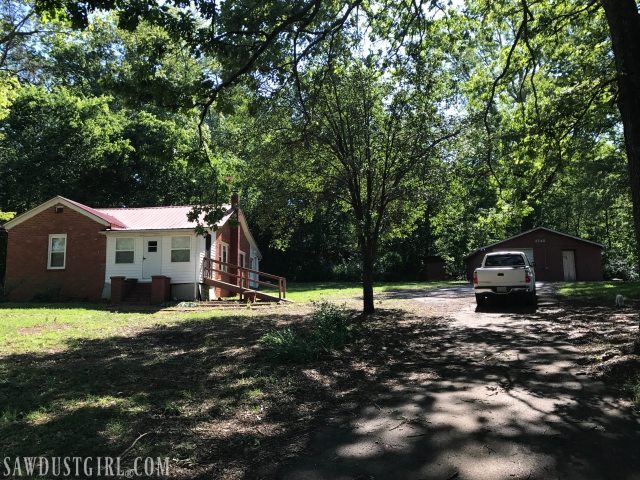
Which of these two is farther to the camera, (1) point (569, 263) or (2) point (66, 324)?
(1) point (569, 263)

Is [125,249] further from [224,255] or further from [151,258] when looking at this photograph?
[224,255]

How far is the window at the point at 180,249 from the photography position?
20781mm

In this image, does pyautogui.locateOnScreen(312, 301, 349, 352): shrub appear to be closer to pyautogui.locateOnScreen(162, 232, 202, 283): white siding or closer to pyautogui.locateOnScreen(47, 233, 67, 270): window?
pyautogui.locateOnScreen(162, 232, 202, 283): white siding

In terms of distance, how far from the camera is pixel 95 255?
21016 mm

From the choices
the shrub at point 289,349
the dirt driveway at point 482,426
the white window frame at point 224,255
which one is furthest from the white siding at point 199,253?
the dirt driveway at point 482,426

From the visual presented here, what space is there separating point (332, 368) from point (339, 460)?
11.6 ft

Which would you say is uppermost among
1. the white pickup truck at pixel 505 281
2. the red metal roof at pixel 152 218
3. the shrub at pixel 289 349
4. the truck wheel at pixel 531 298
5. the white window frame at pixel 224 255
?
the red metal roof at pixel 152 218

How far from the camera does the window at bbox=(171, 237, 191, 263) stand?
20781 mm

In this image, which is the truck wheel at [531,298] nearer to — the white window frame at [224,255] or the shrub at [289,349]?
the shrub at [289,349]

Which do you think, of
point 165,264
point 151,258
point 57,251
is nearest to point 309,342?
point 165,264

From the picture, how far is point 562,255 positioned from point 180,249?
28547 mm

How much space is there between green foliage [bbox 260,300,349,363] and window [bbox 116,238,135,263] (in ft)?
44.0

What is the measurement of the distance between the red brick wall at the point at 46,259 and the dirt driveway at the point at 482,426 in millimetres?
17007

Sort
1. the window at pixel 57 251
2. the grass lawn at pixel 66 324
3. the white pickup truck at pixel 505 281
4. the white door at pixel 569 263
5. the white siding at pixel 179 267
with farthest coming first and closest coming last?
the white door at pixel 569 263 < the window at pixel 57 251 < the white siding at pixel 179 267 < the white pickup truck at pixel 505 281 < the grass lawn at pixel 66 324
